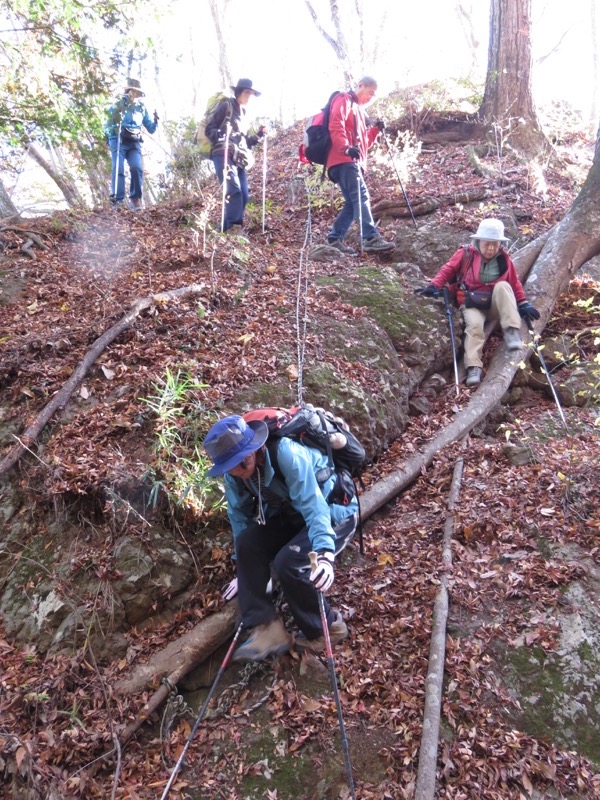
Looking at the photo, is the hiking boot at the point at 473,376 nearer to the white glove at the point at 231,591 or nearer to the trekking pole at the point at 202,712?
the white glove at the point at 231,591

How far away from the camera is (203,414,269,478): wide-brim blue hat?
10.6ft

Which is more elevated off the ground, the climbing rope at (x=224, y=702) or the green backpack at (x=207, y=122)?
the green backpack at (x=207, y=122)

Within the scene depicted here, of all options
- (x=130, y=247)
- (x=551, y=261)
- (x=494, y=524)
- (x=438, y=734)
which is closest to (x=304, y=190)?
(x=130, y=247)

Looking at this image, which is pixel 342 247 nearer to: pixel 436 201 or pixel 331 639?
pixel 436 201

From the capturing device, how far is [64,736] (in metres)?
3.26

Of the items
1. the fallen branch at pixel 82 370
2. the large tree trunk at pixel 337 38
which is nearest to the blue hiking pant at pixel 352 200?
the fallen branch at pixel 82 370

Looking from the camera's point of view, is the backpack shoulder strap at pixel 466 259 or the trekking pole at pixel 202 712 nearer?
the trekking pole at pixel 202 712

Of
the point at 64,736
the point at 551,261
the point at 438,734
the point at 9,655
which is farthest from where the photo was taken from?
the point at 551,261

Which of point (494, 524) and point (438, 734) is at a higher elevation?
point (494, 524)

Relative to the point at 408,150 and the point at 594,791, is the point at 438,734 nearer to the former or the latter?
the point at 594,791

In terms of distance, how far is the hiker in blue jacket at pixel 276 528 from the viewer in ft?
10.8

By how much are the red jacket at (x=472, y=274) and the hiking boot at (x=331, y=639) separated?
196 inches

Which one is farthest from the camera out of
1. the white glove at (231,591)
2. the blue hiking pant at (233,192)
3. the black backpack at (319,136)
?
the blue hiking pant at (233,192)

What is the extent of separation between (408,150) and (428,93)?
285 centimetres
